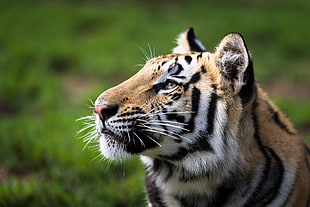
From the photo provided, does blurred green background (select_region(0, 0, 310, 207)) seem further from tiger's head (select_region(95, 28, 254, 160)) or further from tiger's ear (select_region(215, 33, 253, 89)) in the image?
tiger's ear (select_region(215, 33, 253, 89))

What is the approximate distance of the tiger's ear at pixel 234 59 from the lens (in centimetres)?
260

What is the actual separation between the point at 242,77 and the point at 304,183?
0.67m

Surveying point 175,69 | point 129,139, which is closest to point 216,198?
point 129,139

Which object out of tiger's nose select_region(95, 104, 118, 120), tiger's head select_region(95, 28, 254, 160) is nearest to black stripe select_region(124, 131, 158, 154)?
tiger's head select_region(95, 28, 254, 160)

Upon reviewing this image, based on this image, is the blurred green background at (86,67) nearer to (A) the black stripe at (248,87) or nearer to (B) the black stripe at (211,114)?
(B) the black stripe at (211,114)

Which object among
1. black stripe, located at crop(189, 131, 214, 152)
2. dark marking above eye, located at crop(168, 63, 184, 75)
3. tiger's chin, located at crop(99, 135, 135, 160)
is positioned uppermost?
dark marking above eye, located at crop(168, 63, 184, 75)

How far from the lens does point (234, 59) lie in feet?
8.71

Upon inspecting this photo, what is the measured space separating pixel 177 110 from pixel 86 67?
169 inches

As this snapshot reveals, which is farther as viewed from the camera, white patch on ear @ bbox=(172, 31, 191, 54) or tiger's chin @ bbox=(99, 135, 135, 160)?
white patch on ear @ bbox=(172, 31, 191, 54)

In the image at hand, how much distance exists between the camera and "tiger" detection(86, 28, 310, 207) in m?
2.60

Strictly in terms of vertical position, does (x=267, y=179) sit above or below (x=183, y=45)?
below

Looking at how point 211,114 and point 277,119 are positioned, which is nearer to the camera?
point 211,114

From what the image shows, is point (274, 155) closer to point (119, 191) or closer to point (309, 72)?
point (119, 191)

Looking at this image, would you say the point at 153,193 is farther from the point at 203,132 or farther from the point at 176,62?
the point at 176,62
